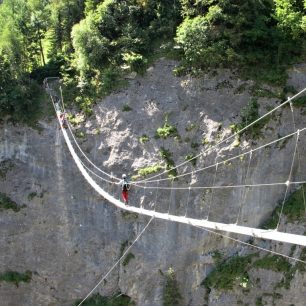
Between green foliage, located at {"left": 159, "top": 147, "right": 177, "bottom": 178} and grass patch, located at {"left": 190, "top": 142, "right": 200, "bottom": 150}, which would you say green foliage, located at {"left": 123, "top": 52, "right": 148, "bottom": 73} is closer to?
green foliage, located at {"left": 159, "top": 147, "right": 177, "bottom": 178}

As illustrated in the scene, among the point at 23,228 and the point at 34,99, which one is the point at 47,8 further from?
the point at 23,228

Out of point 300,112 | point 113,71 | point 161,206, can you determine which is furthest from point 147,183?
point 300,112

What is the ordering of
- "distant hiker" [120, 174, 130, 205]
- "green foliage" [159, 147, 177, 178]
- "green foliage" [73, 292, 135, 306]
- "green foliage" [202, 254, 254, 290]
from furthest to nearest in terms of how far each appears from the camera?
1. "green foliage" [73, 292, 135, 306]
2. "green foliage" [159, 147, 177, 178]
3. "green foliage" [202, 254, 254, 290]
4. "distant hiker" [120, 174, 130, 205]

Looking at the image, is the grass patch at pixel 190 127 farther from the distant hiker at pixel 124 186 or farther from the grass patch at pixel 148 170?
the distant hiker at pixel 124 186

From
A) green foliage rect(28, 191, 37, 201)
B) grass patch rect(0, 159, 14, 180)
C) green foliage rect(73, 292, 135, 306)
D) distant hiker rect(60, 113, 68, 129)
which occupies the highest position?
distant hiker rect(60, 113, 68, 129)

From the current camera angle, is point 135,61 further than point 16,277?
No

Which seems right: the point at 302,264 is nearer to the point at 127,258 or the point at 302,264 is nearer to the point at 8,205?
the point at 127,258

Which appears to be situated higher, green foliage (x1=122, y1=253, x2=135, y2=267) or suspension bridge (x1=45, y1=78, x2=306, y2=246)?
suspension bridge (x1=45, y1=78, x2=306, y2=246)

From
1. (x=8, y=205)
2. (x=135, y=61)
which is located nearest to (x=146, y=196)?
(x=135, y=61)

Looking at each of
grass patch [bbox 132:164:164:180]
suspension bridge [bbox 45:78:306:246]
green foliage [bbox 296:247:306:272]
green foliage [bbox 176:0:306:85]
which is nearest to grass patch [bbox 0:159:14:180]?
suspension bridge [bbox 45:78:306:246]
